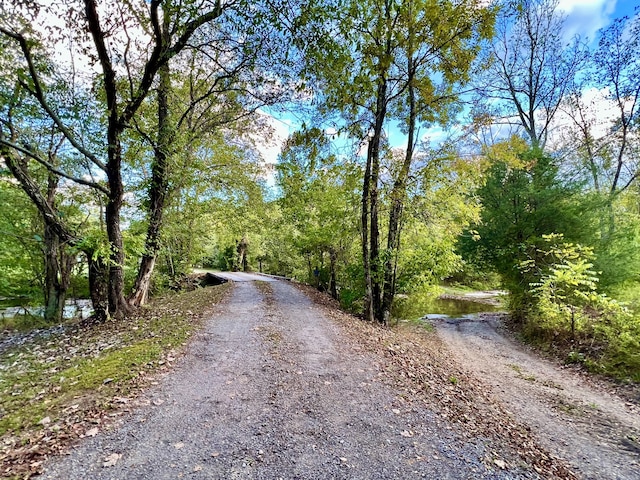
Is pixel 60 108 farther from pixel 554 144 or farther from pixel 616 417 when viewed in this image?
pixel 554 144

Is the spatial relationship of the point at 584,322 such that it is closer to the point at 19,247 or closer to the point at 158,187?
the point at 158,187

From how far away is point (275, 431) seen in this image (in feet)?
11.4

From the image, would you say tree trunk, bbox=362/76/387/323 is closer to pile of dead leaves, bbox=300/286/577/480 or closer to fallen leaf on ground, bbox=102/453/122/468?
pile of dead leaves, bbox=300/286/577/480

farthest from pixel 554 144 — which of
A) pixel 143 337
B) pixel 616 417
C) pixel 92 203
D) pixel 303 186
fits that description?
pixel 92 203

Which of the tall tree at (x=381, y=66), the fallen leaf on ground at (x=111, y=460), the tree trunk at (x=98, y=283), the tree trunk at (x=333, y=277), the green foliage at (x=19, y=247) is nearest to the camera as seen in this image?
the fallen leaf on ground at (x=111, y=460)

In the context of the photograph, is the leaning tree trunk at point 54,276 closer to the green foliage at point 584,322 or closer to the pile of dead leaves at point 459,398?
the pile of dead leaves at point 459,398

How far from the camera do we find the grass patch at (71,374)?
10.4 feet

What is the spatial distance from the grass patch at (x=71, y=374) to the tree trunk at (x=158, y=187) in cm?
127

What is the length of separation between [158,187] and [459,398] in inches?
346

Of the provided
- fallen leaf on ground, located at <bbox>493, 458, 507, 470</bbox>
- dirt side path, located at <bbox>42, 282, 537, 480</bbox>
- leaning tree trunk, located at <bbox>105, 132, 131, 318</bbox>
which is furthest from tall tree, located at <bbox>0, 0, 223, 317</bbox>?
fallen leaf on ground, located at <bbox>493, 458, 507, 470</bbox>

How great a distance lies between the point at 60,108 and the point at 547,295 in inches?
523

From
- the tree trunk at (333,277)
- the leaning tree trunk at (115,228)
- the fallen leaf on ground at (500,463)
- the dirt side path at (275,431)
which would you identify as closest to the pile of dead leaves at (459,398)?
the fallen leaf on ground at (500,463)

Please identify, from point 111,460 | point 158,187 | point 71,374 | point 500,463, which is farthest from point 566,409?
point 158,187

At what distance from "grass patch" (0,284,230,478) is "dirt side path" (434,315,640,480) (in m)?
5.51
